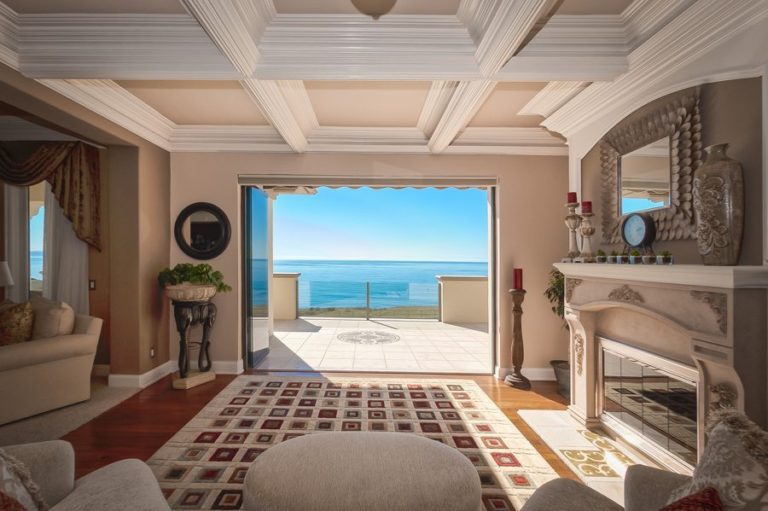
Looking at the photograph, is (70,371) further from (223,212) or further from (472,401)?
(472,401)

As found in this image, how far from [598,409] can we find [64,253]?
5626 millimetres

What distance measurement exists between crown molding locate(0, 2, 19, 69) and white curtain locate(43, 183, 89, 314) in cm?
230

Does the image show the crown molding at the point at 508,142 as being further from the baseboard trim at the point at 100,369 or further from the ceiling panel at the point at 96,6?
the baseboard trim at the point at 100,369

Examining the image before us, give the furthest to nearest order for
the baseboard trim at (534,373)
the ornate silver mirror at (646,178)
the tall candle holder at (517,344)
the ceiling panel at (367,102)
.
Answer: the baseboard trim at (534,373) < the tall candle holder at (517,344) < the ceiling panel at (367,102) < the ornate silver mirror at (646,178)

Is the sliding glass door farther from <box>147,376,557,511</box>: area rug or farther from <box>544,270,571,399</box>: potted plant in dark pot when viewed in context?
<box>544,270,571,399</box>: potted plant in dark pot

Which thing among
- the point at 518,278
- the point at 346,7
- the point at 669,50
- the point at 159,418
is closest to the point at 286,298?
the point at 159,418

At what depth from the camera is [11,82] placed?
2.42 metres

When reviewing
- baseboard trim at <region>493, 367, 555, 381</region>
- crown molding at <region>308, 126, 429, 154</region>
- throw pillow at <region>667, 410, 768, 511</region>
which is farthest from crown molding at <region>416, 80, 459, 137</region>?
baseboard trim at <region>493, 367, 555, 381</region>

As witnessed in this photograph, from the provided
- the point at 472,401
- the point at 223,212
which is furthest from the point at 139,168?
the point at 472,401

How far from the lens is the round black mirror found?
4.26 meters

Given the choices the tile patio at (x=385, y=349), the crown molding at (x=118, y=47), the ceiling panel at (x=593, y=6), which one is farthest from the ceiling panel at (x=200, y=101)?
the tile patio at (x=385, y=349)

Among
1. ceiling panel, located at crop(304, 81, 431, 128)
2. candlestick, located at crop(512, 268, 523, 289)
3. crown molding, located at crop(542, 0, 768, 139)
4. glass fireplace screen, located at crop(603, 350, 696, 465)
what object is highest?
ceiling panel, located at crop(304, 81, 431, 128)

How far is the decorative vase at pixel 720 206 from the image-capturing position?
1735 mm

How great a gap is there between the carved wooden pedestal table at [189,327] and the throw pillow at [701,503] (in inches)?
156
